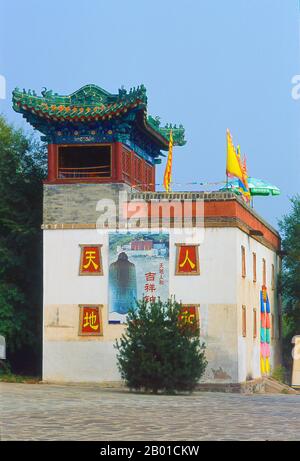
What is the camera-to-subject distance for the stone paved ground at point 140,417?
12.9m

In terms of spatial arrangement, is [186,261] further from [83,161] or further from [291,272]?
[291,272]

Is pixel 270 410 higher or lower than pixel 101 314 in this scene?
lower

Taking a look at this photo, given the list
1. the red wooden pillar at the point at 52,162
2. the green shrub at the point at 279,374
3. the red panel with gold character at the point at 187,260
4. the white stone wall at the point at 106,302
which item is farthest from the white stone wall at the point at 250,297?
the red wooden pillar at the point at 52,162

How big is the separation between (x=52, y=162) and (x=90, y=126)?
58.3 inches

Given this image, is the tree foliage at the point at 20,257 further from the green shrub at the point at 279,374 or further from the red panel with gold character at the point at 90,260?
the green shrub at the point at 279,374

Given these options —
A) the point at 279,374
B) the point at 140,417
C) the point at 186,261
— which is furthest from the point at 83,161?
the point at 140,417

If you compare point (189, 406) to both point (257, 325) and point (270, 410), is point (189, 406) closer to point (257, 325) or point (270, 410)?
point (270, 410)

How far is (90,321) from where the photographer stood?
27.2 metres

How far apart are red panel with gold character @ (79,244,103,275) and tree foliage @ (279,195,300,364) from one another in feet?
38.3

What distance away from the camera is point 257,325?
30984 millimetres

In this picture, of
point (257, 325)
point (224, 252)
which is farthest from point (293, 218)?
point (224, 252)

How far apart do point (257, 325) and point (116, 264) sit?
19.7 ft
